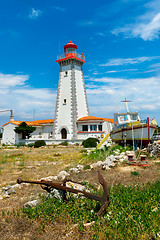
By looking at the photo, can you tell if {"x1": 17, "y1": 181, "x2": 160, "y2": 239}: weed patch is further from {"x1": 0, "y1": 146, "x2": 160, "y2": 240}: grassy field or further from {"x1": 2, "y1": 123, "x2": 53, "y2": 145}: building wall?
{"x1": 2, "y1": 123, "x2": 53, "y2": 145}: building wall

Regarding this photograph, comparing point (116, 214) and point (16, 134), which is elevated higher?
point (16, 134)

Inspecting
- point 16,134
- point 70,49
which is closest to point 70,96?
point 70,49

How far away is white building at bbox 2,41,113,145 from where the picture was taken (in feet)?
99.3

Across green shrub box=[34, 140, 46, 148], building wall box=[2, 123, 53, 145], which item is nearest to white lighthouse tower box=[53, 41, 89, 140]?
green shrub box=[34, 140, 46, 148]

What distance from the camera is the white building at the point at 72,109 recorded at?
3028 centimetres

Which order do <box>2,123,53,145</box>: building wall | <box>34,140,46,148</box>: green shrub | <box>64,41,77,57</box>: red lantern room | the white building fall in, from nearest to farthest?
<box>34,140,46,148</box>: green shrub → the white building → <box>64,41,77,57</box>: red lantern room → <box>2,123,53,145</box>: building wall

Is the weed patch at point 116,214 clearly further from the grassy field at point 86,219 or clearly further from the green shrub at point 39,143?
the green shrub at point 39,143

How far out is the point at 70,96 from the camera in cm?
3059

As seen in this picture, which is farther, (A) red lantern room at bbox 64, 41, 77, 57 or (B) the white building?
(A) red lantern room at bbox 64, 41, 77, 57

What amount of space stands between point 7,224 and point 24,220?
0.39m

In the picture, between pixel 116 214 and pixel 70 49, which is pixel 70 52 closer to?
pixel 70 49

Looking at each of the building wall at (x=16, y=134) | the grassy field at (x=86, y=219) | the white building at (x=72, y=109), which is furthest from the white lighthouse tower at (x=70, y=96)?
the grassy field at (x=86, y=219)

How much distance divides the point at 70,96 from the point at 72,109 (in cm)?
214

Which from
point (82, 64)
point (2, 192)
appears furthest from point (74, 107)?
point (2, 192)
